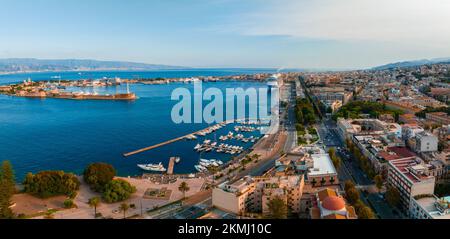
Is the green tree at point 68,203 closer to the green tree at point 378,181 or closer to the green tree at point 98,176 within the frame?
the green tree at point 98,176

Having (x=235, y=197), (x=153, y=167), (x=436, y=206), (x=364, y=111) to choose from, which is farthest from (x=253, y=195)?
(x=364, y=111)

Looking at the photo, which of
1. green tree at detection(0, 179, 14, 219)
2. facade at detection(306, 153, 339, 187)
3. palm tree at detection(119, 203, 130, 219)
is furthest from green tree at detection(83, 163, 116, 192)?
facade at detection(306, 153, 339, 187)

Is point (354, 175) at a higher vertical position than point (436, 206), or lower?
lower

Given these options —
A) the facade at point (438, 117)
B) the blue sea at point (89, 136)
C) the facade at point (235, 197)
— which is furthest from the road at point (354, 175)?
the facade at point (438, 117)

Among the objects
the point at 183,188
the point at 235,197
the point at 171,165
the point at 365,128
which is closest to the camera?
the point at 235,197

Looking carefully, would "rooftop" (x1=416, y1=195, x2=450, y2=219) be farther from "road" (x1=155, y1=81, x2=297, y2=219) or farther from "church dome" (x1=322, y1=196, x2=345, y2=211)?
"road" (x1=155, y1=81, x2=297, y2=219)

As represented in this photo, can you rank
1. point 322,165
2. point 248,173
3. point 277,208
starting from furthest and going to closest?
1. point 248,173
2. point 322,165
3. point 277,208

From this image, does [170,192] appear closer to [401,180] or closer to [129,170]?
[129,170]

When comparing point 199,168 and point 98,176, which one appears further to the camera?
point 199,168

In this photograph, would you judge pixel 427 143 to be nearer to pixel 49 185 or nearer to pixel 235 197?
pixel 235 197
